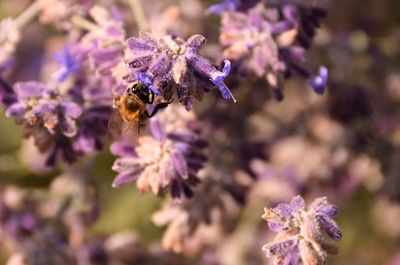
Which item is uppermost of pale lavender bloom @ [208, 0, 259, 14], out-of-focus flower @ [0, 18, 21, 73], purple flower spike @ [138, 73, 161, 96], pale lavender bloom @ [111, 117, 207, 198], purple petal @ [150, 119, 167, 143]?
out-of-focus flower @ [0, 18, 21, 73]

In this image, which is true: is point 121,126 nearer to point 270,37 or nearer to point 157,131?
point 157,131

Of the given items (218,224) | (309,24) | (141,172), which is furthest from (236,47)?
(218,224)

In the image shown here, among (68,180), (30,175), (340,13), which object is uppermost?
(340,13)

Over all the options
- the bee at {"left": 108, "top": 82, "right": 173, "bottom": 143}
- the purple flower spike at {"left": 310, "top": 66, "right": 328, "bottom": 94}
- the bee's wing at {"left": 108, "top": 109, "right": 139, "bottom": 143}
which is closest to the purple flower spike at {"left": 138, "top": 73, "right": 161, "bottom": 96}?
the bee at {"left": 108, "top": 82, "right": 173, "bottom": 143}

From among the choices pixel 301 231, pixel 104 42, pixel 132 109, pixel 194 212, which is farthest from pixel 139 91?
pixel 194 212

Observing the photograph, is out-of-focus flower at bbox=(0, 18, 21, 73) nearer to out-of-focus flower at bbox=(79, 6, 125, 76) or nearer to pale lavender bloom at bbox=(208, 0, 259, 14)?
out-of-focus flower at bbox=(79, 6, 125, 76)

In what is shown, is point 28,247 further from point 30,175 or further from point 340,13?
point 340,13
